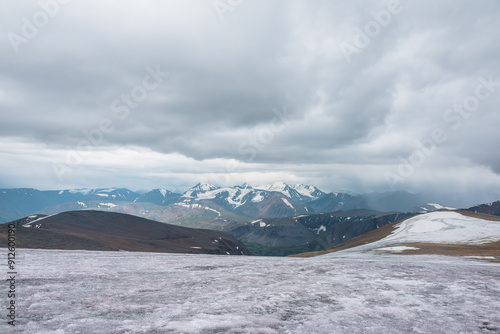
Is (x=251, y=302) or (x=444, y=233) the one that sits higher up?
(x=251, y=302)

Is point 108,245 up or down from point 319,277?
down

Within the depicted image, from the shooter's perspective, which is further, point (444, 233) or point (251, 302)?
point (444, 233)

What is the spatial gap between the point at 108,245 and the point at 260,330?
445 feet

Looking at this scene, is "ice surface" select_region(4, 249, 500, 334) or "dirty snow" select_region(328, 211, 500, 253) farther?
"dirty snow" select_region(328, 211, 500, 253)

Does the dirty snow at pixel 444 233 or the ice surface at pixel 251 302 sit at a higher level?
the ice surface at pixel 251 302

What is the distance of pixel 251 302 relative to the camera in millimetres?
10344

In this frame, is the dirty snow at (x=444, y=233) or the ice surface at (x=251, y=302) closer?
the ice surface at (x=251, y=302)

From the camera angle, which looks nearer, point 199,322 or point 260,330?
point 260,330

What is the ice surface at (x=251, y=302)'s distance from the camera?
8.15 meters

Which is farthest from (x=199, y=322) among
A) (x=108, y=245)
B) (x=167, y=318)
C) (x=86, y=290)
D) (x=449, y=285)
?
(x=108, y=245)

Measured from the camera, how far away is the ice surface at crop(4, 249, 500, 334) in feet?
26.7

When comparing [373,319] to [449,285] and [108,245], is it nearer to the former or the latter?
[449,285]

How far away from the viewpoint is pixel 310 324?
328 inches

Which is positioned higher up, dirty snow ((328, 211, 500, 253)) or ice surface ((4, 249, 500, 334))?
ice surface ((4, 249, 500, 334))
